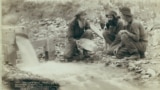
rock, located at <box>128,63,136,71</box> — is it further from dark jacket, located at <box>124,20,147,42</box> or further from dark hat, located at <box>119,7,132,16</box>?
dark hat, located at <box>119,7,132,16</box>

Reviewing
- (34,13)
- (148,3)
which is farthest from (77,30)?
(148,3)

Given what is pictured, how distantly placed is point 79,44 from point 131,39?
237mm

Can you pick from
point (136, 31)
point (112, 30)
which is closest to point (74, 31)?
point (112, 30)

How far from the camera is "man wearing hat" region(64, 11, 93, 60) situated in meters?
1.92

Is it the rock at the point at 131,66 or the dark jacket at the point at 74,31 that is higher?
the dark jacket at the point at 74,31

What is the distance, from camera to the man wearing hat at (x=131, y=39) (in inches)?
75.5

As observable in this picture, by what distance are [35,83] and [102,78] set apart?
304 mm

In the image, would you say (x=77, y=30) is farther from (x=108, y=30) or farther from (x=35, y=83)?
(x=35, y=83)

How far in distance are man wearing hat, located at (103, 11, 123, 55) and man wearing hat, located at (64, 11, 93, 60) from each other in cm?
8

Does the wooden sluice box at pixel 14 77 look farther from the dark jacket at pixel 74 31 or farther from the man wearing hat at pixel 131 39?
the man wearing hat at pixel 131 39

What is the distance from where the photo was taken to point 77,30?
75.9 inches

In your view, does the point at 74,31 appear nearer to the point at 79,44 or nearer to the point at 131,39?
the point at 79,44

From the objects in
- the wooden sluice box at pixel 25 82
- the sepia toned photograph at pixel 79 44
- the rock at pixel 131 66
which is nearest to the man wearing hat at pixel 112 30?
the sepia toned photograph at pixel 79 44

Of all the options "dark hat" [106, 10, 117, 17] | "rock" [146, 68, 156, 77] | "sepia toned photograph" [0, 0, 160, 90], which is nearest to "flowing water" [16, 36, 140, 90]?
"sepia toned photograph" [0, 0, 160, 90]
